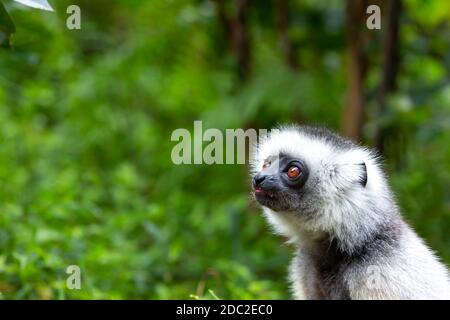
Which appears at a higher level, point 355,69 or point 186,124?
point 355,69

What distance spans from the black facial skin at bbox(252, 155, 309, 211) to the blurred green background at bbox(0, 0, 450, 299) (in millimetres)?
1041

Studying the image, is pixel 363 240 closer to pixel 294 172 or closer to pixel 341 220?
pixel 341 220

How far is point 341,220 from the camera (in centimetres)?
385

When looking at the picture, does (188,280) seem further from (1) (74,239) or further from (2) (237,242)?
(1) (74,239)

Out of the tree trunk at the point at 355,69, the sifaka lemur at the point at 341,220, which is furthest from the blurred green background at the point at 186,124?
the sifaka lemur at the point at 341,220

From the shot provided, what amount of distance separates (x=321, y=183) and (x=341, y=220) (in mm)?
240

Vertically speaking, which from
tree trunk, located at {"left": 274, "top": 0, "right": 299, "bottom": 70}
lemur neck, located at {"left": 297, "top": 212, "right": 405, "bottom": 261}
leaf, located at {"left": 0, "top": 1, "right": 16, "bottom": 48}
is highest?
tree trunk, located at {"left": 274, "top": 0, "right": 299, "bottom": 70}

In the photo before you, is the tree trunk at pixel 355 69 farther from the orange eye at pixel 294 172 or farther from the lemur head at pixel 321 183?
the orange eye at pixel 294 172

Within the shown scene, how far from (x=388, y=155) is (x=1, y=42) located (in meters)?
3.84

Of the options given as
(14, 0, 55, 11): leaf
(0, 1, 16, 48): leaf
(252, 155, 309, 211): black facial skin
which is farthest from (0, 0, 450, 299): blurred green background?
(14, 0, 55, 11): leaf

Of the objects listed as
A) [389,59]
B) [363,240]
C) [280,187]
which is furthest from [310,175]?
[389,59]

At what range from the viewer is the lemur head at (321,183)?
388 cm

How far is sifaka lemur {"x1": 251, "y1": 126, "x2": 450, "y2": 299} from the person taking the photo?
12.3 feet

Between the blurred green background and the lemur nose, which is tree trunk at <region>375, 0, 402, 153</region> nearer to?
the blurred green background
